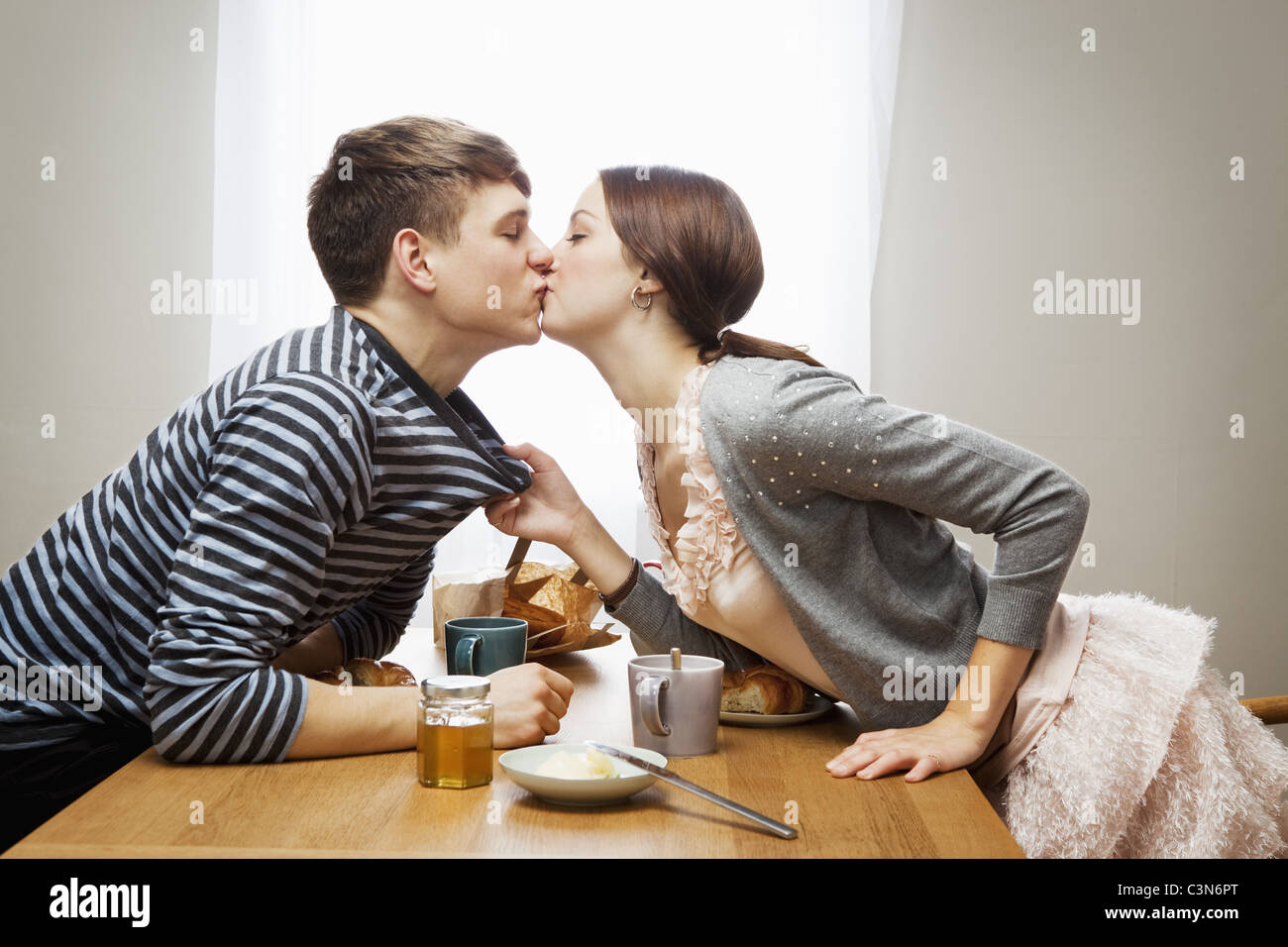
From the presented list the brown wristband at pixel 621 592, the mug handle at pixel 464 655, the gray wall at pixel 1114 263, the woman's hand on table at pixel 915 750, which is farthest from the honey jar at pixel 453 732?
the gray wall at pixel 1114 263

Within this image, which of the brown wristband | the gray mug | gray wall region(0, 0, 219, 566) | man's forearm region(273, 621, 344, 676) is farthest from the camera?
gray wall region(0, 0, 219, 566)

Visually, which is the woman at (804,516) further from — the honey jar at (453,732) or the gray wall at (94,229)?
the gray wall at (94,229)

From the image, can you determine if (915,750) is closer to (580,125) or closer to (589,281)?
(589,281)

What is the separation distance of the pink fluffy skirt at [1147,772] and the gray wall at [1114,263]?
177 centimetres

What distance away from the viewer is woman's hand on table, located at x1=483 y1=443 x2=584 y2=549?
4.39ft

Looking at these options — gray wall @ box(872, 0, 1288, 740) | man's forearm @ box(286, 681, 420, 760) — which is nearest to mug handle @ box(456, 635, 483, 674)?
man's forearm @ box(286, 681, 420, 760)

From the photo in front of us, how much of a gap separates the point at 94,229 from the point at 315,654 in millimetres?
2275

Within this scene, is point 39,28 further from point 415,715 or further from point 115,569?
point 415,715

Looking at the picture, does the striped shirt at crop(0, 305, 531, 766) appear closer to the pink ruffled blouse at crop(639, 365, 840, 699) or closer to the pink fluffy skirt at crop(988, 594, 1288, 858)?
the pink ruffled blouse at crop(639, 365, 840, 699)

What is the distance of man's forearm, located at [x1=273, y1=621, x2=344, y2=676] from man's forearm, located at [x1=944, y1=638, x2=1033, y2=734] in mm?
727

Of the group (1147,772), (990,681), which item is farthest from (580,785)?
(1147,772)

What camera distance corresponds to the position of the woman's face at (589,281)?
134 centimetres
